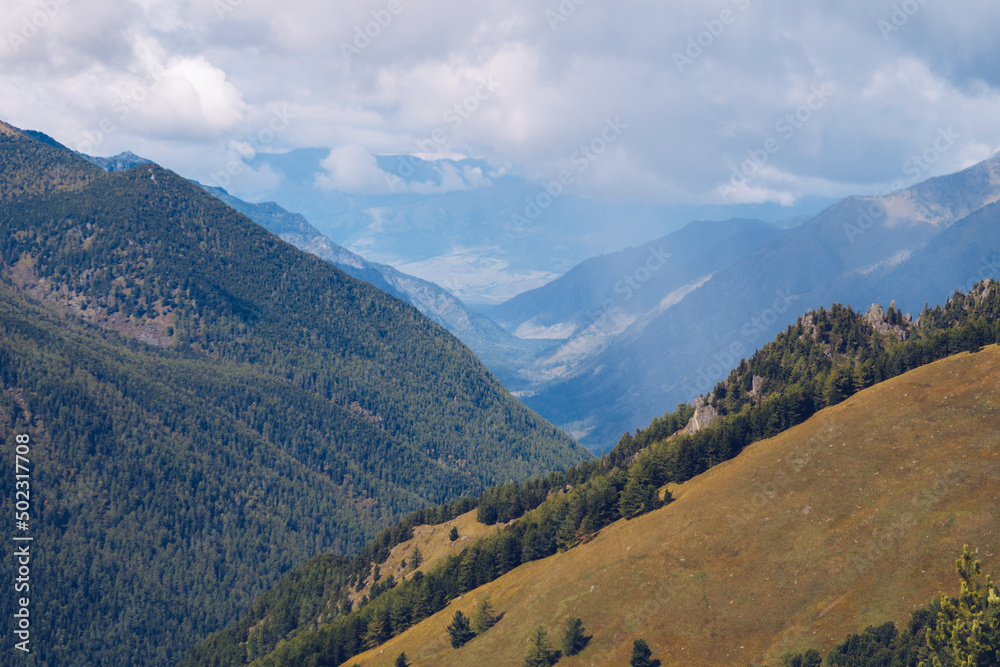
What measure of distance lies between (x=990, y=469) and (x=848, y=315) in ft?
348

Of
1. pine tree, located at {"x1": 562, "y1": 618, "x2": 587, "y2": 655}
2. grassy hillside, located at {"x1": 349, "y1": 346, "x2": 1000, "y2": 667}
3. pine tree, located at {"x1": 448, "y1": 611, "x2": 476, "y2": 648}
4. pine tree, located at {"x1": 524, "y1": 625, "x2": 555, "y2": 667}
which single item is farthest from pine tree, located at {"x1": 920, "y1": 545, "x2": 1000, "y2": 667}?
pine tree, located at {"x1": 448, "y1": 611, "x2": 476, "y2": 648}

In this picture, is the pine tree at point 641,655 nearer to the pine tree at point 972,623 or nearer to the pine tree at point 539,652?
the pine tree at point 539,652

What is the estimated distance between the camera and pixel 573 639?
10156 centimetres

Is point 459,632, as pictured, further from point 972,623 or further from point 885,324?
point 885,324

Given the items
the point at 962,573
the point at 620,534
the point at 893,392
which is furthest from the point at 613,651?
the point at 893,392

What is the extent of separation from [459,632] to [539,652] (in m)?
23.4

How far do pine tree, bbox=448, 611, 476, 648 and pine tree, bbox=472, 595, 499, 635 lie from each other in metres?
1.26

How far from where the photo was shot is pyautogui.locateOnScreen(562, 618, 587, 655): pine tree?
101250mm

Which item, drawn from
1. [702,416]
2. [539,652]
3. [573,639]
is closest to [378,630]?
[539,652]

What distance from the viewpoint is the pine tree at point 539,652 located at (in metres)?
101

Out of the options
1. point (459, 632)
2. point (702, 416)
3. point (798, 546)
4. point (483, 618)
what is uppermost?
point (702, 416)

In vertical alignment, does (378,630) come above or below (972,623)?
below

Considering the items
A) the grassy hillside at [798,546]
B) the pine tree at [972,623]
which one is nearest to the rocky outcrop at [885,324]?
the grassy hillside at [798,546]

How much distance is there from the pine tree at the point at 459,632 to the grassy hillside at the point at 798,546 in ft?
6.99
